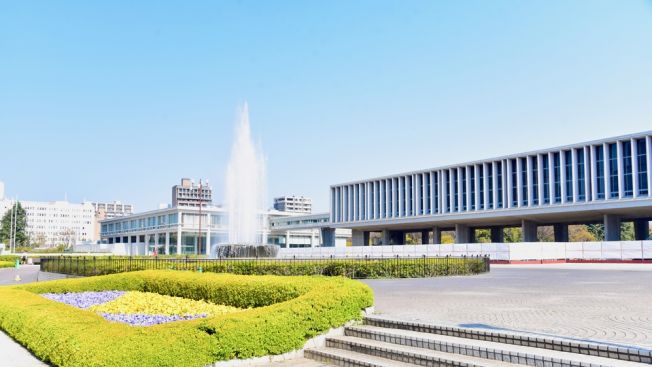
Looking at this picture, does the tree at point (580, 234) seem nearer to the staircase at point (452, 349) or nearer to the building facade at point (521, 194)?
the building facade at point (521, 194)

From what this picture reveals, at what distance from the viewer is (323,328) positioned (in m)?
9.41

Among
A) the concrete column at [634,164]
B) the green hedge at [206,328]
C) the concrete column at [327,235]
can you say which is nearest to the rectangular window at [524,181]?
the concrete column at [634,164]

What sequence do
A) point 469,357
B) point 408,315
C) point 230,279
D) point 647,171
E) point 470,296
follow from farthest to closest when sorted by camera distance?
point 647,171, point 470,296, point 230,279, point 408,315, point 469,357

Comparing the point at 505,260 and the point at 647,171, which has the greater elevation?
the point at 647,171

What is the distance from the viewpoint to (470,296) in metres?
14.9

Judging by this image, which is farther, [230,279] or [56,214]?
[56,214]

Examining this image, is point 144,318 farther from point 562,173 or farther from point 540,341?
point 562,173

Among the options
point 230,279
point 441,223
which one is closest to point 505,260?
point 441,223

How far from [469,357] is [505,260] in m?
37.5

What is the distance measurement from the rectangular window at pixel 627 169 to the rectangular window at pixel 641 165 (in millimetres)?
651

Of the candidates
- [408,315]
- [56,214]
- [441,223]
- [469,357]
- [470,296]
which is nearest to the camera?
[469,357]

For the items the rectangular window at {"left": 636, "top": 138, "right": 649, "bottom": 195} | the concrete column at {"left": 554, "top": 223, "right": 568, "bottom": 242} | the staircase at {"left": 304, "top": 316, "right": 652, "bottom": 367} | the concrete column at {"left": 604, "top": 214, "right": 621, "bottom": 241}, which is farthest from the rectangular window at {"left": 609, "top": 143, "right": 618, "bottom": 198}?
the staircase at {"left": 304, "top": 316, "right": 652, "bottom": 367}

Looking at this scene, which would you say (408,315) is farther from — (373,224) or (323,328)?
(373,224)

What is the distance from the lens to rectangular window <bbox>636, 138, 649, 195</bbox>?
165 feet
